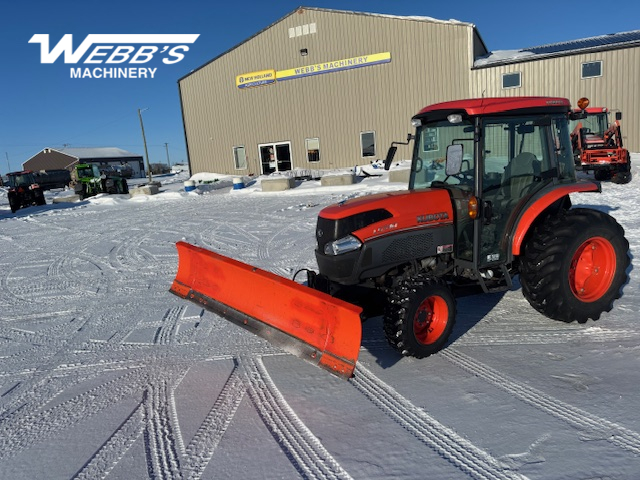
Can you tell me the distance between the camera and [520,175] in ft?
13.5

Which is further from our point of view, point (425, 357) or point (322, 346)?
point (425, 357)

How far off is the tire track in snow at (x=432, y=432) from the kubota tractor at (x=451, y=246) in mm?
381

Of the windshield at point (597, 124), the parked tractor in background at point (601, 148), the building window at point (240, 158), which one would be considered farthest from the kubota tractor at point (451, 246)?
the building window at point (240, 158)

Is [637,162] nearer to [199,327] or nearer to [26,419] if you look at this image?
[199,327]

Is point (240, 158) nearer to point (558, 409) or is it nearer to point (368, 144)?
point (368, 144)

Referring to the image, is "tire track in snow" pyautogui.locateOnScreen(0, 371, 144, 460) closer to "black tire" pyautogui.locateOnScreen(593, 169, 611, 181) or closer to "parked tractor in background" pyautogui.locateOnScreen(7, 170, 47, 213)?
"black tire" pyautogui.locateOnScreen(593, 169, 611, 181)

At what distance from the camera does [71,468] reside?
2631 mm

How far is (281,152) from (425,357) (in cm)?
2299

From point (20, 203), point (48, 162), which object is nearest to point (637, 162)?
point (20, 203)

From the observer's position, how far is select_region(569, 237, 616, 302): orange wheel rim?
13.9ft

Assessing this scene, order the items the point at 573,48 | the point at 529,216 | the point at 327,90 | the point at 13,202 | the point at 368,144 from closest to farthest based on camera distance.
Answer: the point at 529,216 → the point at 13,202 → the point at 573,48 → the point at 368,144 → the point at 327,90

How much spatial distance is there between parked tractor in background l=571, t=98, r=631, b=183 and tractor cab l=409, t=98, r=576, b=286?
937cm

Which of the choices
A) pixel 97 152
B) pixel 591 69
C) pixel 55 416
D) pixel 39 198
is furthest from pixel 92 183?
pixel 97 152

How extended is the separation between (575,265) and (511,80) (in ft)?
61.5
